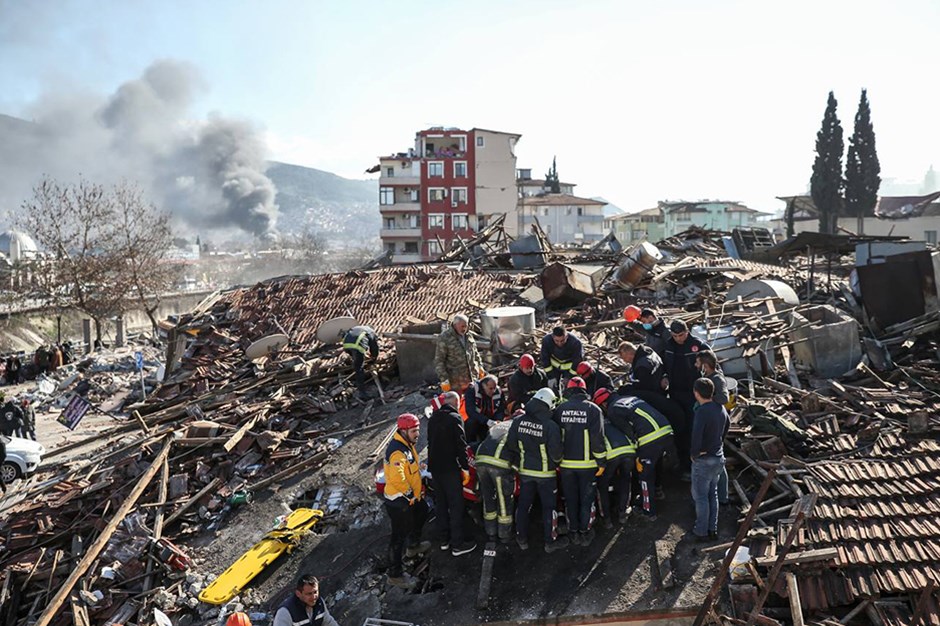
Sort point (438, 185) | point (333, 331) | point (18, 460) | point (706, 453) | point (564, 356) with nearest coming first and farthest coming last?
point (706, 453)
point (564, 356)
point (18, 460)
point (333, 331)
point (438, 185)

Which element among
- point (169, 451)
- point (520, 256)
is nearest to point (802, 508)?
point (169, 451)

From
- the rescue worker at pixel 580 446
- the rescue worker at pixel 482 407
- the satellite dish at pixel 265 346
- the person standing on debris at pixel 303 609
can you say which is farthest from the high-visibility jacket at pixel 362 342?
the person standing on debris at pixel 303 609

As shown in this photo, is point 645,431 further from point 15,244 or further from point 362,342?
point 15,244

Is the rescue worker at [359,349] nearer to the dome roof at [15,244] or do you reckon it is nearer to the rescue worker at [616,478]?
the rescue worker at [616,478]

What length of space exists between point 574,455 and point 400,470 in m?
1.84

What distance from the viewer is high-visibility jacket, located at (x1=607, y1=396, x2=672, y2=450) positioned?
7.26 meters

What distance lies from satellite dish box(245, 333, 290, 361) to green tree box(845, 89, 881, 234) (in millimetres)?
45271

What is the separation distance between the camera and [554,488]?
7.18m

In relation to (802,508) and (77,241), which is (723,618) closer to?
(802,508)

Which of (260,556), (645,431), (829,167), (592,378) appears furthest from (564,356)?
(829,167)

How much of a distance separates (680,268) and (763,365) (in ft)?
24.8

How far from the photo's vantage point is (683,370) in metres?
7.93

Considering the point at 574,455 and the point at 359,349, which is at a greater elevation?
the point at 359,349

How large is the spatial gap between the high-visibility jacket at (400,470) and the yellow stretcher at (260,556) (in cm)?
211
